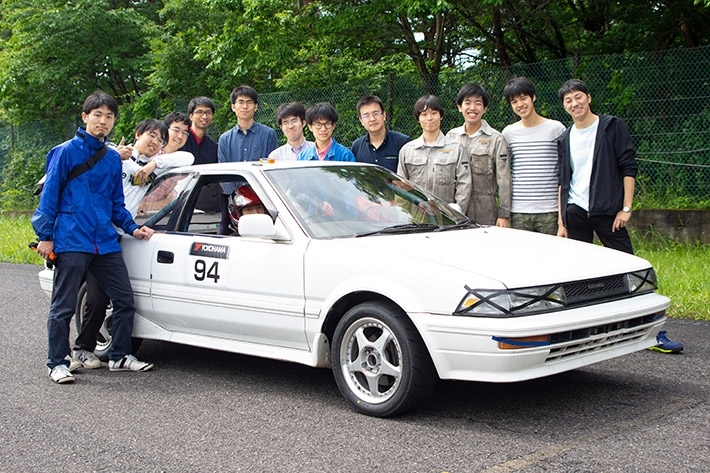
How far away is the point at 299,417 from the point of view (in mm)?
5125

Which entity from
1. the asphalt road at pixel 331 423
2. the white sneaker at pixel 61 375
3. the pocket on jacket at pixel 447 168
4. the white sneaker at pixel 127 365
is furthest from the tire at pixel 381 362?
the pocket on jacket at pixel 447 168

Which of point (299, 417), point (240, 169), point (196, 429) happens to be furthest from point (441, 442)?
point (240, 169)

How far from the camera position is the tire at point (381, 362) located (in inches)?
190

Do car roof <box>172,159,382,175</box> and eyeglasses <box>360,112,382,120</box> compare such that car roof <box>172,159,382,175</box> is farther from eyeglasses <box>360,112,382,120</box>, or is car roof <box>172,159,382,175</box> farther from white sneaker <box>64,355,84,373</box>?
Answer: white sneaker <box>64,355,84,373</box>

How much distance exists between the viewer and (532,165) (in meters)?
7.09

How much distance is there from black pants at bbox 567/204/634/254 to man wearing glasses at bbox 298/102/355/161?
1914 millimetres

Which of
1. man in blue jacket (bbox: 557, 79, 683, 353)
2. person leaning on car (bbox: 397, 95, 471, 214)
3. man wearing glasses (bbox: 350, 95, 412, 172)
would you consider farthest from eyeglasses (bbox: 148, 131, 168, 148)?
man in blue jacket (bbox: 557, 79, 683, 353)

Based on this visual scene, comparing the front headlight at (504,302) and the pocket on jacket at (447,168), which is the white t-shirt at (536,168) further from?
the front headlight at (504,302)

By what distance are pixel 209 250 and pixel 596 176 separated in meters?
2.83

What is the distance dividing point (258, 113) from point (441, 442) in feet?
37.2

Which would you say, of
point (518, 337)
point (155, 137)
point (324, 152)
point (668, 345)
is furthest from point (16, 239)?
point (518, 337)

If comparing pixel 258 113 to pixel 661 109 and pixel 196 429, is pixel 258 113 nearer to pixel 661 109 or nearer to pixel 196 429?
pixel 661 109

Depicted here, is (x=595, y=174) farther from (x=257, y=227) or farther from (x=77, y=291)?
(x=77, y=291)

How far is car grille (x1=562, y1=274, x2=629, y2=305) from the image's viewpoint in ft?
15.9
